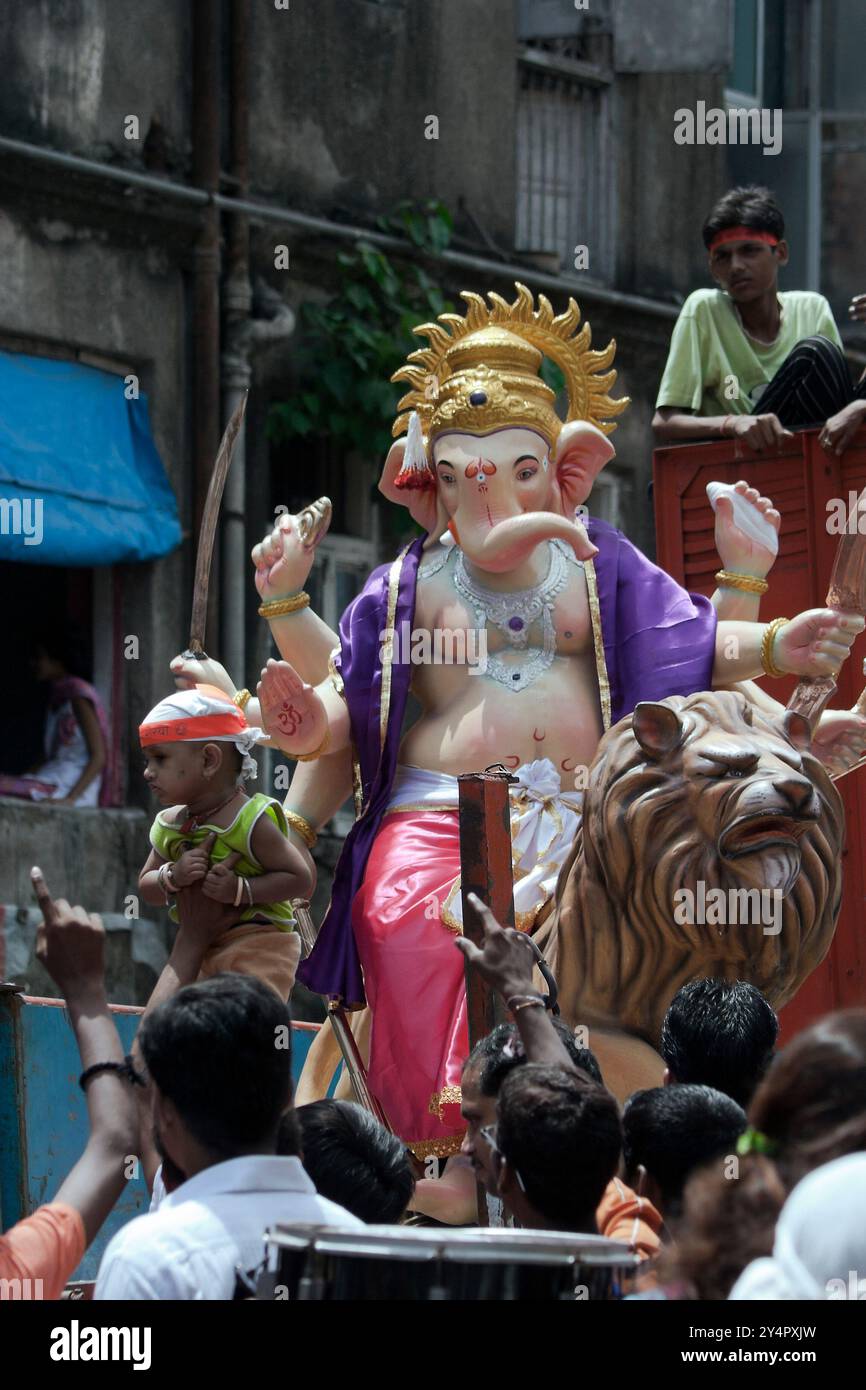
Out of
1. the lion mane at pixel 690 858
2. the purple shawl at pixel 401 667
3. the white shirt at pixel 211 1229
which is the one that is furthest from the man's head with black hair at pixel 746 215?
the white shirt at pixel 211 1229

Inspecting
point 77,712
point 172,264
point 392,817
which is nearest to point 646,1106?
point 392,817

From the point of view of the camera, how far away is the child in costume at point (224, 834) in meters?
6.15

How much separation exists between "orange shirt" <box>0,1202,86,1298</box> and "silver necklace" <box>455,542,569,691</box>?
3458 mm

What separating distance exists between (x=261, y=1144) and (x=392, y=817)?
3.28m

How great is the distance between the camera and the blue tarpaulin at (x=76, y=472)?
12648mm

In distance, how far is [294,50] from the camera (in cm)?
1458

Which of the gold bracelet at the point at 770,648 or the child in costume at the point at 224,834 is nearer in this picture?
the child in costume at the point at 224,834

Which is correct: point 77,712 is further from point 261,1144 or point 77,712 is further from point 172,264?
point 261,1144

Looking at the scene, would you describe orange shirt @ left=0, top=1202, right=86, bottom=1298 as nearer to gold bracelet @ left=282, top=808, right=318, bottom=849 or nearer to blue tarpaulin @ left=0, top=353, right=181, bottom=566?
gold bracelet @ left=282, top=808, right=318, bottom=849

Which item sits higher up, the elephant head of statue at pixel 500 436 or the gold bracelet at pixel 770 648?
the elephant head of statue at pixel 500 436

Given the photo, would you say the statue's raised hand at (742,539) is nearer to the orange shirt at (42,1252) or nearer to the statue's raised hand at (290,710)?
the statue's raised hand at (290,710)

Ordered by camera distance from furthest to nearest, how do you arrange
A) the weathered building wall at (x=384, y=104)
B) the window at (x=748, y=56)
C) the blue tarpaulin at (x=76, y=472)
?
1. the window at (x=748, y=56)
2. the weathered building wall at (x=384, y=104)
3. the blue tarpaulin at (x=76, y=472)

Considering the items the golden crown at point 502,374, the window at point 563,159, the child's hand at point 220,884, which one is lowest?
the child's hand at point 220,884

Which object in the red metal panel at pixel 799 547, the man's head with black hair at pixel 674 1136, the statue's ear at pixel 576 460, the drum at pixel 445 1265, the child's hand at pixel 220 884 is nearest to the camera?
the drum at pixel 445 1265
